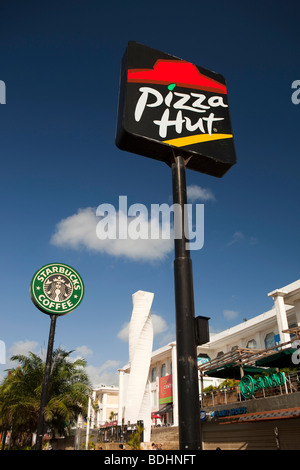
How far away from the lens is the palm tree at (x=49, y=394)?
21.5m

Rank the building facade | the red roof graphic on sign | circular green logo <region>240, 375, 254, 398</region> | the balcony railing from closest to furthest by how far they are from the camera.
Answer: the red roof graphic on sign, the balcony railing, circular green logo <region>240, 375, 254, 398</region>, the building facade

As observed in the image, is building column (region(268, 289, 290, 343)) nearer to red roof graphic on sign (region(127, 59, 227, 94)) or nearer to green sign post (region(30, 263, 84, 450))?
green sign post (region(30, 263, 84, 450))

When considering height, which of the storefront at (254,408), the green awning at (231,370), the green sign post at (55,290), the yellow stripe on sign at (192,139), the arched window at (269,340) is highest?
the arched window at (269,340)

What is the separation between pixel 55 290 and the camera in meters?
10.0

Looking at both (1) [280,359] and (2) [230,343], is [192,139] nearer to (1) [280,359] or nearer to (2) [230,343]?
(1) [280,359]

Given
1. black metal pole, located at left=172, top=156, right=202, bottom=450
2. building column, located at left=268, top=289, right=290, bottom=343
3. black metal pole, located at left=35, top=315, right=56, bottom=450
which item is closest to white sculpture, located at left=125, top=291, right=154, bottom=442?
building column, located at left=268, top=289, right=290, bottom=343

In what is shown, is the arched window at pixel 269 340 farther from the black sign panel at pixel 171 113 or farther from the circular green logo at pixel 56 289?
the black sign panel at pixel 171 113

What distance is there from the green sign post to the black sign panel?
538 cm

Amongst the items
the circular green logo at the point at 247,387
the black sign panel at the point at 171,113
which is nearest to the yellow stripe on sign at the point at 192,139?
the black sign panel at the point at 171,113

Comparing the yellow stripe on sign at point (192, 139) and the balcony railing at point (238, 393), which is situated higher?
the yellow stripe on sign at point (192, 139)

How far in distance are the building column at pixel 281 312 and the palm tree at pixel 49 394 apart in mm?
12934

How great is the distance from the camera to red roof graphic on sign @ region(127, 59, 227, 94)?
626cm
